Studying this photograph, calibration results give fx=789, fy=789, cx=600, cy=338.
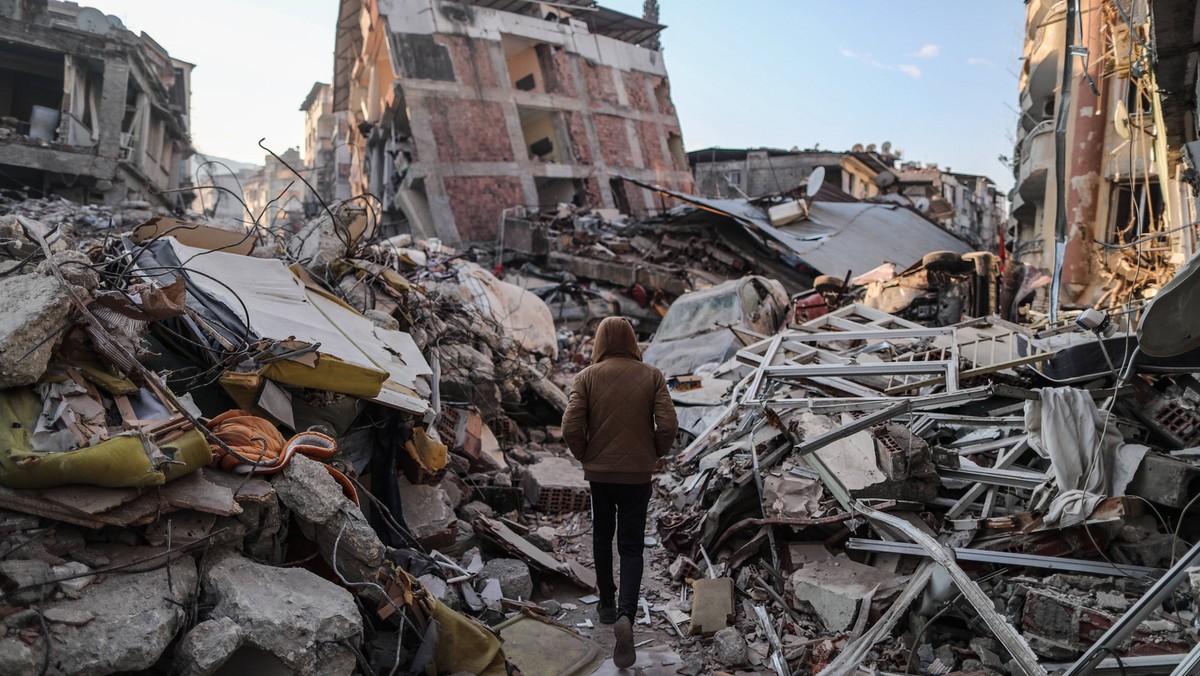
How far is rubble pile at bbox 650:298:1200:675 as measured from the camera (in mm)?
3506

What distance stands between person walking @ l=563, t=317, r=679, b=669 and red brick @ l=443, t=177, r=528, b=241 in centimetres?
1962

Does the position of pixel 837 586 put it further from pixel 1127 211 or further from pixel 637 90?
pixel 637 90

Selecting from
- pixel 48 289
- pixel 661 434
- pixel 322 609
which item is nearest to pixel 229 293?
pixel 48 289

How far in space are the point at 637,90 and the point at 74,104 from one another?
1743 centimetres

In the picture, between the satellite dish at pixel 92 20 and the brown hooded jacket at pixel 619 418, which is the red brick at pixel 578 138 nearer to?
the satellite dish at pixel 92 20

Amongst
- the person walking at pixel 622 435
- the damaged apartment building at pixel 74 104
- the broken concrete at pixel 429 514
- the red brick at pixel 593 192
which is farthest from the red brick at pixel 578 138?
the person walking at pixel 622 435

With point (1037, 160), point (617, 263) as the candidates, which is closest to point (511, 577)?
point (617, 263)

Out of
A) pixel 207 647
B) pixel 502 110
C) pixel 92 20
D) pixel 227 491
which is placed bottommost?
pixel 207 647

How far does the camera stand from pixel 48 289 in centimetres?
331

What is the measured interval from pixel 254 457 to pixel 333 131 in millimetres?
45921

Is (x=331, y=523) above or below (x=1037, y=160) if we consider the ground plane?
below

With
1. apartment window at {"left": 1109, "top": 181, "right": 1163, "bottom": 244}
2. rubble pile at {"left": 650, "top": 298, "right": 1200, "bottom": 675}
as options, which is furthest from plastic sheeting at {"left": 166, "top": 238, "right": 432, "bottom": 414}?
apartment window at {"left": 1109, "top": 181, "right": 1163, "bottom": 244}

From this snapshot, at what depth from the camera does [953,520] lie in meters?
4.41

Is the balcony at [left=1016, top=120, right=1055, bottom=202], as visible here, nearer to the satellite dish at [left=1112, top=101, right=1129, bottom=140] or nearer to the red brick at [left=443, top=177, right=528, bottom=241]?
the satellite dish at [left=1112, top=101, right=1129, bottom=140]
